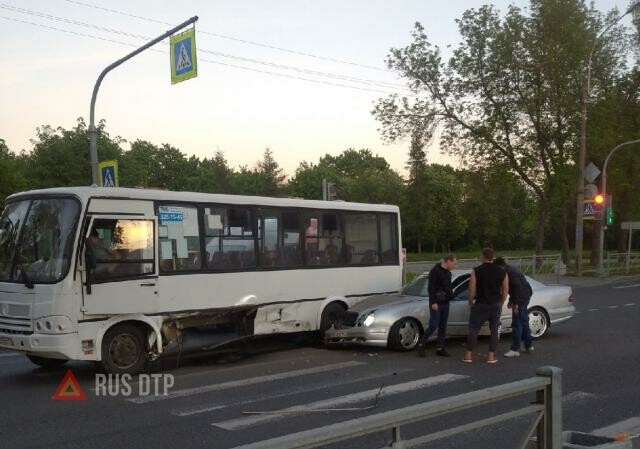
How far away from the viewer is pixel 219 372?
10203 mm

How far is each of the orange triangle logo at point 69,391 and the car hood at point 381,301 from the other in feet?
15.4

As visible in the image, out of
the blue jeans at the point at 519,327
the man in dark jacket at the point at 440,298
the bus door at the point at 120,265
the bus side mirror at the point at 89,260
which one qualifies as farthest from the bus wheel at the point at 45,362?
the blue jeans at the point at 519,327

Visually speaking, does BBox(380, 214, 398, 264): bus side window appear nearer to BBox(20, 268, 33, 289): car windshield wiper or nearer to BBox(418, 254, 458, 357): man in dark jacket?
BBox(418, 254, 458, 357): man in dark jacket

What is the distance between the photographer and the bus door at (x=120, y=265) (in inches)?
369

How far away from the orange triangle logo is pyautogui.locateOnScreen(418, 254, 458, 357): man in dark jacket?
5141 mm

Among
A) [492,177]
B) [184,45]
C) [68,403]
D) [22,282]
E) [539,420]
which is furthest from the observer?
[492,177]

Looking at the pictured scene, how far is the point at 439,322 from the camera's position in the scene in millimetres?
11070

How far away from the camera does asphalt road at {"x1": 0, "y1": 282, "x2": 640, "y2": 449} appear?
6.53 meters

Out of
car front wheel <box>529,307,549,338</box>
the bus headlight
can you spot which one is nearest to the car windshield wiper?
the bus headlight

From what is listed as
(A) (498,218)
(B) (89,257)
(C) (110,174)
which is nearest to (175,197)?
(B) (89,257)

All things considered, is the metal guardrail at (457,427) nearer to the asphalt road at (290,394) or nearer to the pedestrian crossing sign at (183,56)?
the asphalt road at (290,394)

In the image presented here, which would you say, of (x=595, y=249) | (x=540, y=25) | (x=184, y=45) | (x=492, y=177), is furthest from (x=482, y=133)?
(x=184, y=45)

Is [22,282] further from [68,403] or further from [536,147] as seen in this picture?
[536,147]

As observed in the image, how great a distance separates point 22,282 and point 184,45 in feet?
23.0
